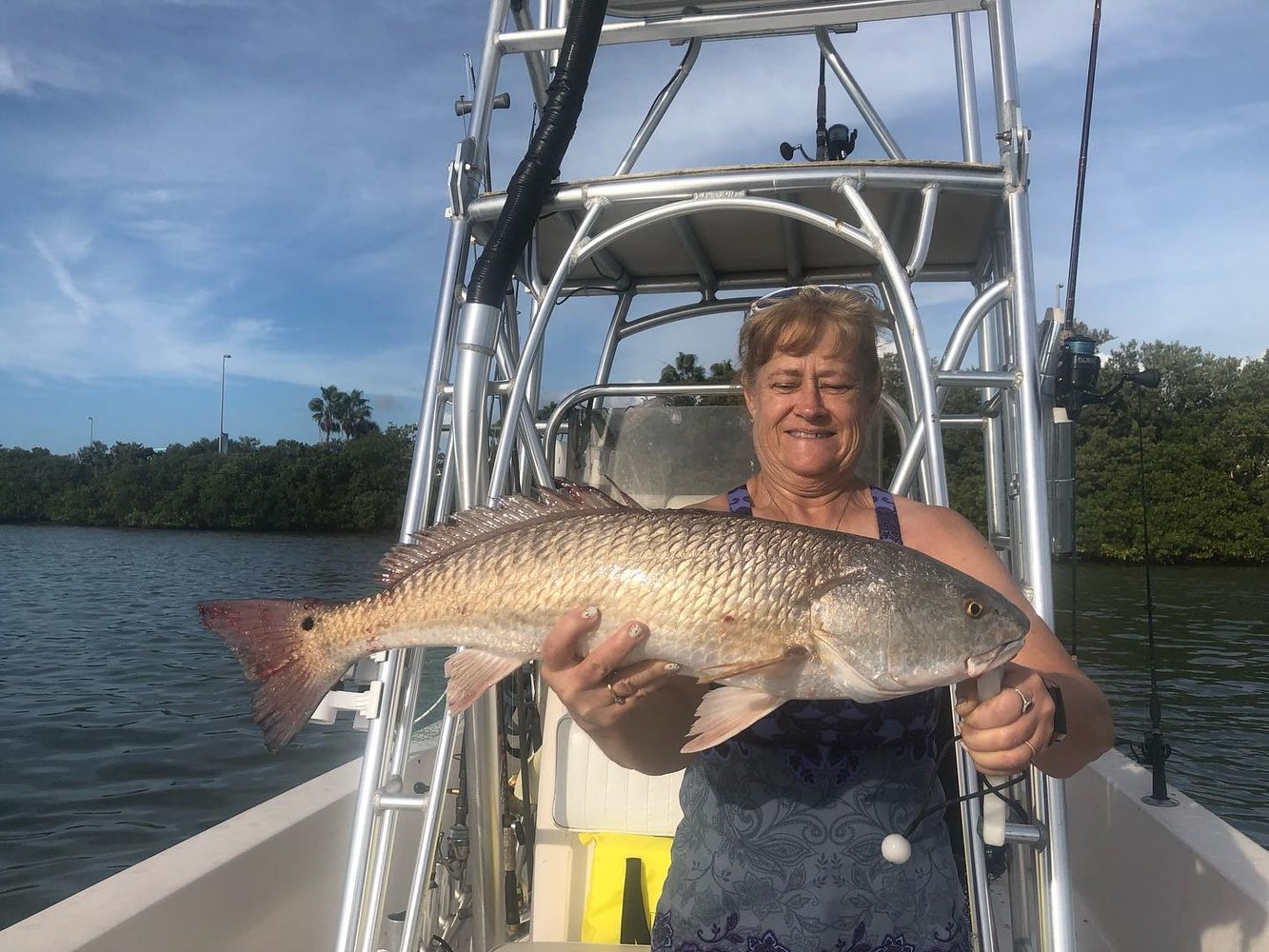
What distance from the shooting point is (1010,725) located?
5.42 ft

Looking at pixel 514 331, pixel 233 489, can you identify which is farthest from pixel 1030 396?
pixel 233 489

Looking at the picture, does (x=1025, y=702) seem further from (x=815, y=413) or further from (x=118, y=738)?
(x=118, y=738)

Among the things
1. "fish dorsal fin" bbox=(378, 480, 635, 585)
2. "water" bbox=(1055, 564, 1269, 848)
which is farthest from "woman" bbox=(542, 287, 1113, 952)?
"water" bbox=(1055, 564, 1269, 848)

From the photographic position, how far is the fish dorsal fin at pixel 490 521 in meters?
2.07

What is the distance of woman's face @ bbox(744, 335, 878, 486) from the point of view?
7.02 feet

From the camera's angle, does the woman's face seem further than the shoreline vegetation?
No

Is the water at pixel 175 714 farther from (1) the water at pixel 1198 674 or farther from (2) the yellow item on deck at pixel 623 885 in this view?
(2) the yellow item on deck at pixel 623 885

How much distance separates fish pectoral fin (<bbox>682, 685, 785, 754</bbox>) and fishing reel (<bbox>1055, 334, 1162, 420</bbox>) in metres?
2.27

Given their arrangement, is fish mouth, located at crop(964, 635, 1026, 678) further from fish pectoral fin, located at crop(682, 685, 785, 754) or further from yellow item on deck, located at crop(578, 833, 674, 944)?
yellow item on deck, located at crop(578, 833, 674, 944)

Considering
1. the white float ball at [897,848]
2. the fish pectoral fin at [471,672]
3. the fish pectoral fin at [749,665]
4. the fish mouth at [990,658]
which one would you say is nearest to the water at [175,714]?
the fish pectoral fin at [471,672]

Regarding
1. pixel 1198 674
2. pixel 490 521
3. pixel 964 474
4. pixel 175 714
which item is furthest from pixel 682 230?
pixel 964 474

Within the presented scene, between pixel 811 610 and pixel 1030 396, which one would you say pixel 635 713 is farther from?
pixel 1030 396

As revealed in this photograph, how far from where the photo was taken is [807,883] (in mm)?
1870

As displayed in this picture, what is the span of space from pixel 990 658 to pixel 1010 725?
14cm
